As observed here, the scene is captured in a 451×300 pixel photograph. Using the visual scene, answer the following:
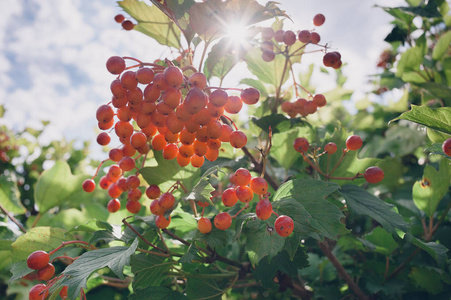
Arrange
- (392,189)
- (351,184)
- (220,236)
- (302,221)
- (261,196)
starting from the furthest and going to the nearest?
(392,189) < (351,184) < (220,236) < (261,196) < (302,221)

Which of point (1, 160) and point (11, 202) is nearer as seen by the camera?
point (11, 202)

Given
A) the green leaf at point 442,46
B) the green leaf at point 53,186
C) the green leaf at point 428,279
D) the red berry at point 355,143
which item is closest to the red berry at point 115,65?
the red berry at point 355,143

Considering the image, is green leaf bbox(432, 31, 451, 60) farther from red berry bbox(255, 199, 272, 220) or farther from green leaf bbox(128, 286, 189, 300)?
green leaf bbox(128, 286, 189, 300)

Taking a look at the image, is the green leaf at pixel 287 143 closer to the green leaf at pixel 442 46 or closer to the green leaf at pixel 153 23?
the green leaf at pixel 153 23

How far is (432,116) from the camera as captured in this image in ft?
3.41

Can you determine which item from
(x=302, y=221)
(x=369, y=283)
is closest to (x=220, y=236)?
(x=302, y=221)

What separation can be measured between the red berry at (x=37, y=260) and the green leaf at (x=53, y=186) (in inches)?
36.4

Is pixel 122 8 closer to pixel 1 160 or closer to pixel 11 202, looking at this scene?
pixel 11 202

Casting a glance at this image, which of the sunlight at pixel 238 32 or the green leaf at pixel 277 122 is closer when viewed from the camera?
the sunlight at pixel 238 32

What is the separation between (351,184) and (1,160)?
11.3 ft

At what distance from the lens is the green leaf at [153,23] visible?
151 cm

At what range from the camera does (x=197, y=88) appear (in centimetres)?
105

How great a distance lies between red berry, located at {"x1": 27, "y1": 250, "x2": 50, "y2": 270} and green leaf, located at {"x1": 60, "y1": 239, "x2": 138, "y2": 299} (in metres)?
0.20

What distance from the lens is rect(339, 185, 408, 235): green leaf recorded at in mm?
1215
